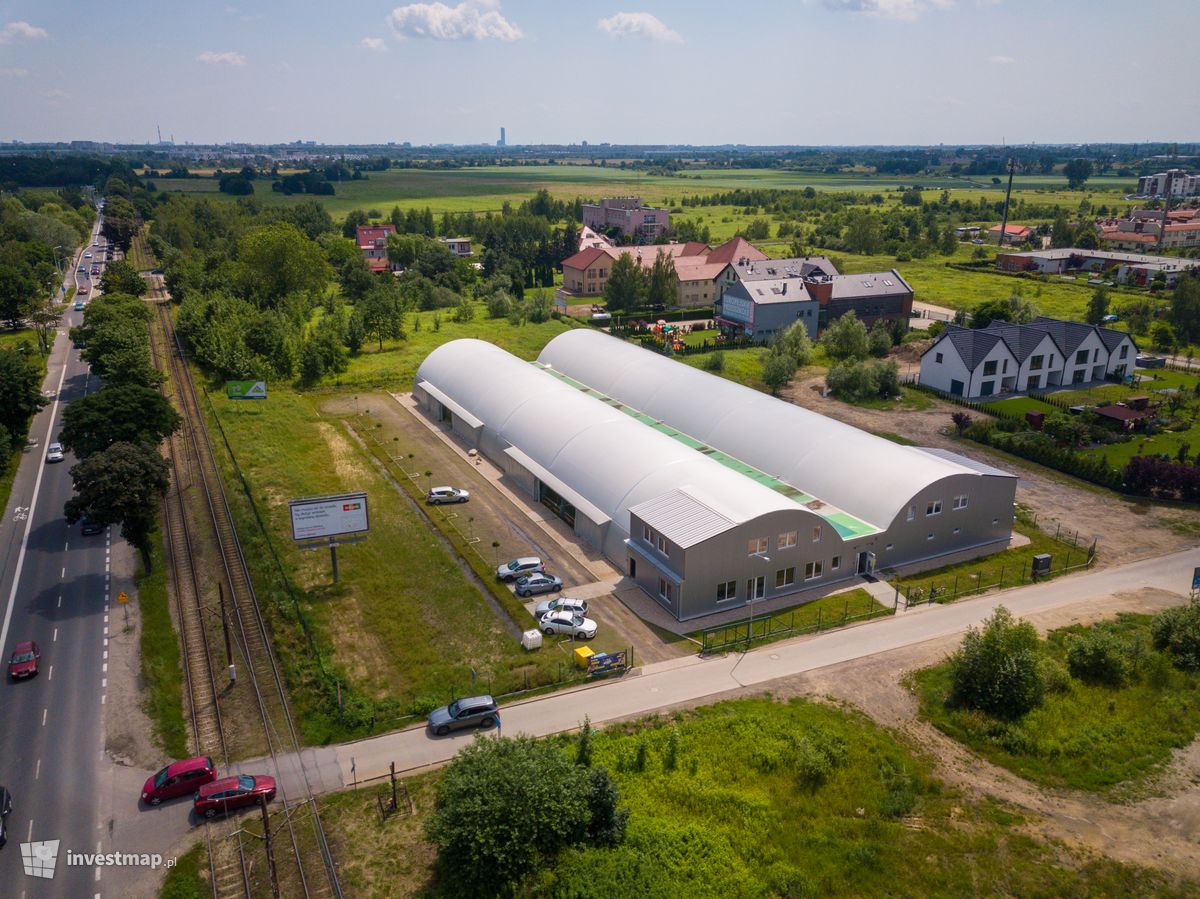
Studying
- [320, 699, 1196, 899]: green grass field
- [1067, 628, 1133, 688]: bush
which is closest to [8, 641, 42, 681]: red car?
[320, 699, 1196, 899]: green grass field

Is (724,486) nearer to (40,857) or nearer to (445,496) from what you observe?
(445,496)

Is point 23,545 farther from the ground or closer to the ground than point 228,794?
closer to the ground

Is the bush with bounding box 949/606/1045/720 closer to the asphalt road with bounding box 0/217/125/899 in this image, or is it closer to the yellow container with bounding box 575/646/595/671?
the yellow container with bounding box 575/646/595/671

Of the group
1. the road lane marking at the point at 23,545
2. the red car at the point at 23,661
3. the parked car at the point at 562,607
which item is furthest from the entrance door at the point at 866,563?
the road lane marking at the point at 23,545

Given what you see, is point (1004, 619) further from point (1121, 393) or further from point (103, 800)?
point (1121, 393)

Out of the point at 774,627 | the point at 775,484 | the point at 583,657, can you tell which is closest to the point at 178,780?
the point at 583,657

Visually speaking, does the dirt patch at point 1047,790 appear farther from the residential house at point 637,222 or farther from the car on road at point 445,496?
the residential house at point 637,222
